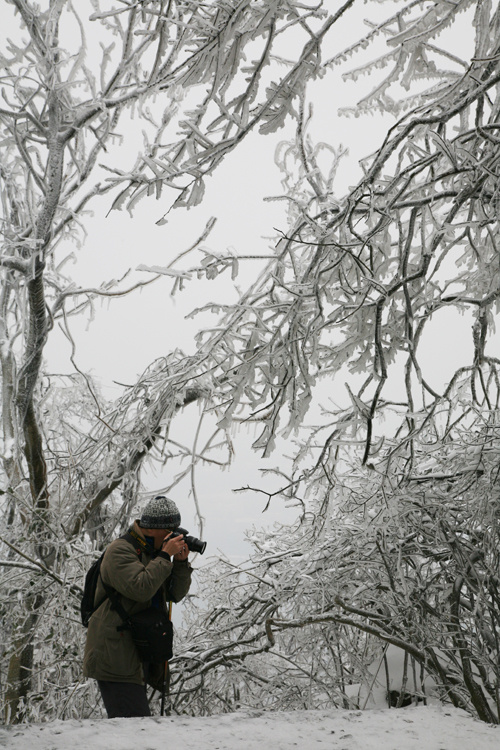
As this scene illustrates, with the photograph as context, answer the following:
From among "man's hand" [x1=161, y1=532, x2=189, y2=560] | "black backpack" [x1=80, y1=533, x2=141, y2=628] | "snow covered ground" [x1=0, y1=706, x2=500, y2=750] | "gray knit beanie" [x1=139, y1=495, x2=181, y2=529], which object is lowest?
"snow covered ground" [x1=0, y1=706, x2=500, y2=750]

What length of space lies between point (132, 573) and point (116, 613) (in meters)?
0.24

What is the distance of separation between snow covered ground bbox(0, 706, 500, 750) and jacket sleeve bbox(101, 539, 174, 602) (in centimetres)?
158

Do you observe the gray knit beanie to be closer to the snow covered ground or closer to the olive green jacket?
the olive green jacket

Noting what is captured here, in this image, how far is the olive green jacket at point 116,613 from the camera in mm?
2893

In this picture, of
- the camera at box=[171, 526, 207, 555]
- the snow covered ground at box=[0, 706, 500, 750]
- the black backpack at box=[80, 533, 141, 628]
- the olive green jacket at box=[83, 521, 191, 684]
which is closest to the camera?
the snow covered ground at box=[0, 706, 500, 750]

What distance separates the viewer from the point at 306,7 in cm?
157

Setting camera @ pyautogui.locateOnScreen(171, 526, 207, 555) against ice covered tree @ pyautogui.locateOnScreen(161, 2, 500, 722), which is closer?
ice covered tree @ pyautogui.locateOnScreen(161, 2, 500, 722)

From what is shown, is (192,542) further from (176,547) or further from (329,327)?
(329,327)

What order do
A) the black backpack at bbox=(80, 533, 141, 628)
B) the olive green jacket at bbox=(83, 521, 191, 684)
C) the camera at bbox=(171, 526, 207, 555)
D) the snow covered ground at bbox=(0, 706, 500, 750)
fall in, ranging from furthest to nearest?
the camera at bbox=(171, 526, 207, 555)
the black backpack at bbox=(80, 533, 141, 628)
the olive green jacket at bbox=(83, 521, 191, 684)
the snow covered ground at bbox=(0, 706, 500, 750)

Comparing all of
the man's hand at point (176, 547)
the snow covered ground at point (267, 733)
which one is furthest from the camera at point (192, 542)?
the snow covered ground at point (267, 733)

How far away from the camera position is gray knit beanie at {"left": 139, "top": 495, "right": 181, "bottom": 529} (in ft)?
10.3

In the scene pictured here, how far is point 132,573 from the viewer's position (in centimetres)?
292

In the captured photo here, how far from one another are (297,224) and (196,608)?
4427 mm

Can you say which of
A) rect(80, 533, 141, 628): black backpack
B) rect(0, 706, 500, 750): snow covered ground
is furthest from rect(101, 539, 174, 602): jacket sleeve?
rect(0, 706, 500, 750): snow covered ground
